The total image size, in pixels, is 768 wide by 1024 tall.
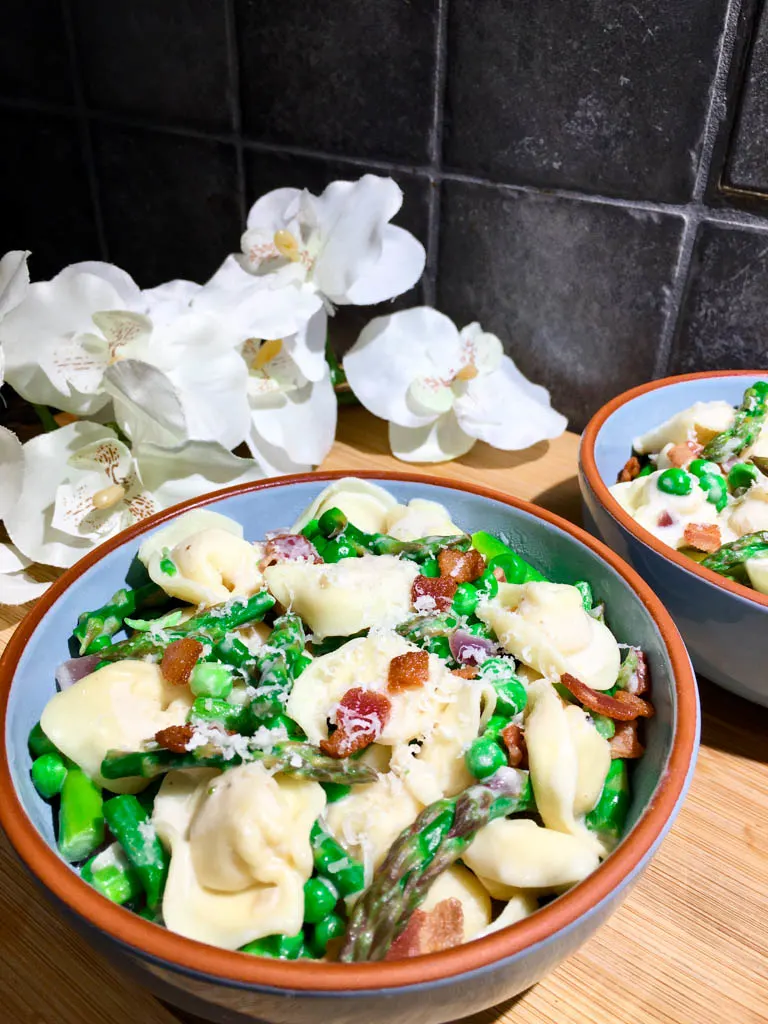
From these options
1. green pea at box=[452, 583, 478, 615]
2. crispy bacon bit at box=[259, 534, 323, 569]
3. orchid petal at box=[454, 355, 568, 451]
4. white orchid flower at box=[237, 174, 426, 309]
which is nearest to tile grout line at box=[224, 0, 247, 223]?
white orchid flower at box=[237, 174, 426, 309]

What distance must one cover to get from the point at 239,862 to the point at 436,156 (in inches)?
32.7

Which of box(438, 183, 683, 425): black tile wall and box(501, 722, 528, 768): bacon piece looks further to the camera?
box(438, 183, 683, 425): black tile wall

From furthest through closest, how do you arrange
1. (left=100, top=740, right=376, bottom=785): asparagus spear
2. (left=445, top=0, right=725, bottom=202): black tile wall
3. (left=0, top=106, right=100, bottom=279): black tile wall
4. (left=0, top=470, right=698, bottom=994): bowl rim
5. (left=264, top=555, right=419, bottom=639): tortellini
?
1. (left=0, top=106, right=100, bottom=279): black tile wall
2. (left=445, top=0, right=725, bottom=202): black tile wall
3. (left=264, top=555, right=419, bottom=639): tortellini
4. (left=100, top=740, right=376, bottom=785): asparagus spear
5. (left=0, top=470, right=698, bottom=994): bowl rim

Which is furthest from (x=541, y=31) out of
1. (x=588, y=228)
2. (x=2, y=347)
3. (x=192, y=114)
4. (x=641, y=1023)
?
(x=641, y=1023)

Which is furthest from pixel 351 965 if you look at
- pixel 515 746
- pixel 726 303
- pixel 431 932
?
pixel 726 303

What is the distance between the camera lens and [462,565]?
0.65 m

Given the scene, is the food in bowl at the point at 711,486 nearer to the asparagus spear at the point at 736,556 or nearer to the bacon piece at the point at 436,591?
the asparagus spear at the point at 736,556

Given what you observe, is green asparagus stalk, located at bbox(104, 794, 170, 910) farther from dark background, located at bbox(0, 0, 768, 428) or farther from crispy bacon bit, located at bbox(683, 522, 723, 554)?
dark background, located at bbox(0, 0, 768, 428)

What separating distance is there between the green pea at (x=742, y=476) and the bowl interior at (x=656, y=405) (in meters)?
0.11

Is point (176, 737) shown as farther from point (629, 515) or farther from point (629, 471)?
point (629, 471)

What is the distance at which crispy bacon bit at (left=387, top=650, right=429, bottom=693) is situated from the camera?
0.55 m

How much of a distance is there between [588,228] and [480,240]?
0.14 meters

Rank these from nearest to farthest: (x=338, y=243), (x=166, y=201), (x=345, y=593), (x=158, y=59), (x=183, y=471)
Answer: (x=345, y=593) < (x=183, y=471) < (x=338, y=243) < (x=158, y=59) < (x=166, y=201)

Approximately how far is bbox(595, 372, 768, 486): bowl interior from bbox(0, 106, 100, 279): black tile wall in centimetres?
97
